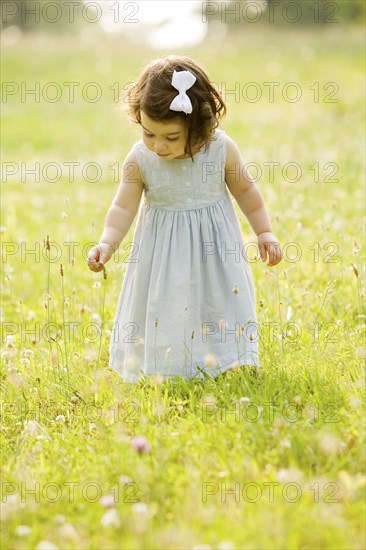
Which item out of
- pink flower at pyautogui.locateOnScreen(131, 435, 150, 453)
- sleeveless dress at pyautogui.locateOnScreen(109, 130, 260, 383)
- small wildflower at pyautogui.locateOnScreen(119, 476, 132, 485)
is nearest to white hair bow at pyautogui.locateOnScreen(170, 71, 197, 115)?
sleeveless dress at pyautogui.locateOnScreen(109, 130, 260, 383)

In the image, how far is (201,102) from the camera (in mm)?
3775

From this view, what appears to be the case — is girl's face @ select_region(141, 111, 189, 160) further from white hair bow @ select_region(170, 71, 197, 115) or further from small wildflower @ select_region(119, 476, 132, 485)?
small wildflower @ select_region(119, 476, 132, 485)

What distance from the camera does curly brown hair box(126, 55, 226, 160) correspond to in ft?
12.0

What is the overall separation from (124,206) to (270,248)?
0.75m

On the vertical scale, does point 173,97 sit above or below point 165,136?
above

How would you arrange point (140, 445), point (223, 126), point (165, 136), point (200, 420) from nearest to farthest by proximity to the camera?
1. point (140, 445)
2. point (200, 420)
3. point (165, 136)
4. point (223, 126)

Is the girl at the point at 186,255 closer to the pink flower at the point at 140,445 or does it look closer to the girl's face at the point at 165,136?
the girl's face at the point at 165,136

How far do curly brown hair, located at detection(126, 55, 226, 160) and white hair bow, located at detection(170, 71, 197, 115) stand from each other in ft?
0.21

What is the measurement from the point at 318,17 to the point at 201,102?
34148mm

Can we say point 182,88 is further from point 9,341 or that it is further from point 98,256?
point 9,341

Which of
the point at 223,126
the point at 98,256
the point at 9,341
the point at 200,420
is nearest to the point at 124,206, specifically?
the point at 98,256

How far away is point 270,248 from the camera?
13.2 feet

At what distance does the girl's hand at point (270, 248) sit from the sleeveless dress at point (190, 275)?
0.12m

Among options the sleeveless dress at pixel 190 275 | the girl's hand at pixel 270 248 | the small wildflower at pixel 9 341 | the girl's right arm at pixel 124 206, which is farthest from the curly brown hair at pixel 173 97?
the small wildflower at pixel 9 341
